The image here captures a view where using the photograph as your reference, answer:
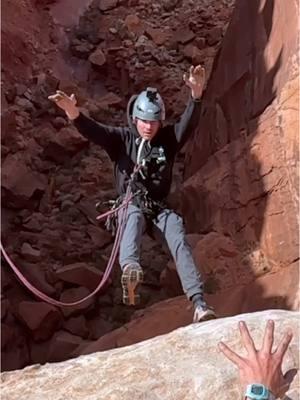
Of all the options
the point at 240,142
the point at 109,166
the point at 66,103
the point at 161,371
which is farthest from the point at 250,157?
the point at 109,166

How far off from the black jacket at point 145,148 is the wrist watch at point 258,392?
234cm

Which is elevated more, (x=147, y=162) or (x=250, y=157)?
(x=250, y=157)

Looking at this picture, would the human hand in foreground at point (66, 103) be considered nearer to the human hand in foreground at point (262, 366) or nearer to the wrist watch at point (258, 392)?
the human hand in foreground at point (262, 366)

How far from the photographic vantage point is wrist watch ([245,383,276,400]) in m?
2.35

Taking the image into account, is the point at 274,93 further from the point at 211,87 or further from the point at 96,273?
the point at 96,273

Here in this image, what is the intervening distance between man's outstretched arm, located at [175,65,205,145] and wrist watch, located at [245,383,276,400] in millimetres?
2335

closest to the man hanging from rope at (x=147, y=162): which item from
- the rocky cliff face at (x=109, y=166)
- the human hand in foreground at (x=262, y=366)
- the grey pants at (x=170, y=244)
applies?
the grey pants at (x=170, y=244)

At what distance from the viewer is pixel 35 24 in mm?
10391

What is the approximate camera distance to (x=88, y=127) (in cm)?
459

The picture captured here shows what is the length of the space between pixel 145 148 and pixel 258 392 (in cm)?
246

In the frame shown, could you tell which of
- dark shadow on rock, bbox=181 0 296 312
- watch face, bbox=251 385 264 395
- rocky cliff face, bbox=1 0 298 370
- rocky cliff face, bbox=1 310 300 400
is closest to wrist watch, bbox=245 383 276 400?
watch face, bbox=251 385 264 395

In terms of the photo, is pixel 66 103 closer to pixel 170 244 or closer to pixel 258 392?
pixel 170 244

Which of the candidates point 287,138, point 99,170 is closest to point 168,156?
point 287,138

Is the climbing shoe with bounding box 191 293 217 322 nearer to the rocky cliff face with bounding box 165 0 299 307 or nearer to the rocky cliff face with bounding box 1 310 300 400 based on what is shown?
the rocky cliff face with bounding box 1 310 300 400
